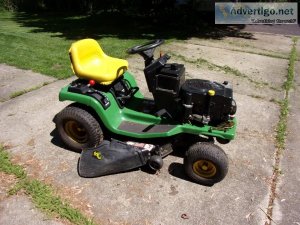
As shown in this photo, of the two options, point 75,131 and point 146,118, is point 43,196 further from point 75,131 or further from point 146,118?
point 146,118

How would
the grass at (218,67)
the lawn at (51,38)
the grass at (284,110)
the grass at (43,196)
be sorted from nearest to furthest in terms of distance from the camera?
the grass at (43,196) < the grass at (284,110) < the grass at (218,67) < the lawn at (51,38)

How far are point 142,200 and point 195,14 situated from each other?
1019cm

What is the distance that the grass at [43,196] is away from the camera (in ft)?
9.87

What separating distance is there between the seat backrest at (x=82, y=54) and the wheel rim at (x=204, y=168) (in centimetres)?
169

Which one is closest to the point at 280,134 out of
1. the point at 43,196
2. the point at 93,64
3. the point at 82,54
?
the point at 93,64

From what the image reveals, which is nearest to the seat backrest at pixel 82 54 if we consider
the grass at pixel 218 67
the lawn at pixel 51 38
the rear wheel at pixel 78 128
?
the rear wheel at pixel 78 128

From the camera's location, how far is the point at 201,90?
3.39m

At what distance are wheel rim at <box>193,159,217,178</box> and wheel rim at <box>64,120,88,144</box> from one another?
135 centimetres

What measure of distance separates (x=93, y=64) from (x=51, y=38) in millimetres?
6082

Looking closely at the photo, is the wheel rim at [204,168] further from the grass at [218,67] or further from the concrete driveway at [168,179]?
the grass at [218,67]

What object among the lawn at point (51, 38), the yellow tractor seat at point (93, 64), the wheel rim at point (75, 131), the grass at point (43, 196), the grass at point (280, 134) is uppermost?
the yellow tractor seat at point (93, 64)

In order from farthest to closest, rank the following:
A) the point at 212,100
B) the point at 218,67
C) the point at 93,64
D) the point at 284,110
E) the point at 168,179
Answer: the point at 218,67
the point at 284,110
the point at 93,64
the point at 168,179
the point at 212,100

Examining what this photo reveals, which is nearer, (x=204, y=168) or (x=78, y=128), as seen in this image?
(x=204, y=168)

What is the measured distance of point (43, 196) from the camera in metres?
3.22
